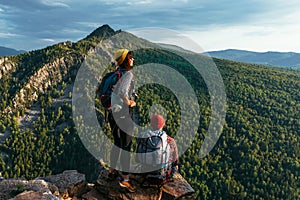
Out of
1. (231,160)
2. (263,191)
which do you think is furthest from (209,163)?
(263,191)

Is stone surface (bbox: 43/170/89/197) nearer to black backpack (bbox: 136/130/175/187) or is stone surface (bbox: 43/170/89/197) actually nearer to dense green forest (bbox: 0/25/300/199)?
black backpack (bbox: 136/130/175/187)

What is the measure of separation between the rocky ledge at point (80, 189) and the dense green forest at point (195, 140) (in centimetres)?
9902

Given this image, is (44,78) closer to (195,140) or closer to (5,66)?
(5,66)

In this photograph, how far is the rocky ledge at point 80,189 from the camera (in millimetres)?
9992

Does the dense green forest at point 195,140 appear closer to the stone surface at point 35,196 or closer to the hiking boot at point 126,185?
the hiking boot at point 126,185

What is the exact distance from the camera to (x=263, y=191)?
118438 millimetres

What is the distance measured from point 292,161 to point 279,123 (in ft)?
134

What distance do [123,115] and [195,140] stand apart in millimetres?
141797

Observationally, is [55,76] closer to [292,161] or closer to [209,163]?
[209,163]

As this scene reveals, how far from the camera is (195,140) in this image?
147875 millimetres

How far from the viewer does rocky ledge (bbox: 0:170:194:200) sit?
9.99 m

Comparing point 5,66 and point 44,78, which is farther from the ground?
point 5,66

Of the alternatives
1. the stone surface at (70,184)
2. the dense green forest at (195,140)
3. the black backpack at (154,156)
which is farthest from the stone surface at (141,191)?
the dense green forest at (195,140)

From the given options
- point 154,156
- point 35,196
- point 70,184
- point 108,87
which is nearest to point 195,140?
point 70,184
